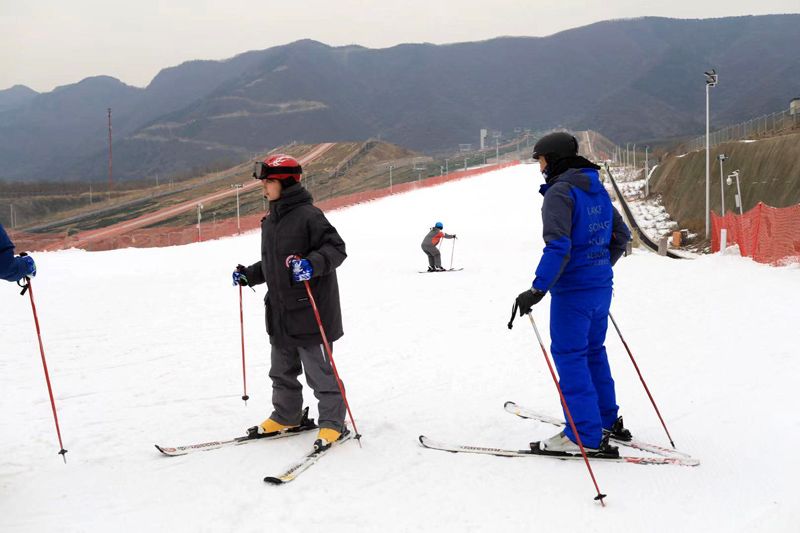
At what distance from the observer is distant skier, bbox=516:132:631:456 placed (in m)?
4.26

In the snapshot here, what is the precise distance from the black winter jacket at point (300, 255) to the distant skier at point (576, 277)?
4.59 ft

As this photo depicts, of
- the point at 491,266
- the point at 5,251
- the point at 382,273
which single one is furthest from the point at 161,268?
the point at 5,251

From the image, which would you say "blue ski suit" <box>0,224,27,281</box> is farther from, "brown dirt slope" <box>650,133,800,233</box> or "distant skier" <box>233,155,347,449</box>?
"brown dirt slope" <box>650,133,800,233</box>

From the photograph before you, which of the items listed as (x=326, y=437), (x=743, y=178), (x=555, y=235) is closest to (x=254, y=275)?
(x=326, y=437)

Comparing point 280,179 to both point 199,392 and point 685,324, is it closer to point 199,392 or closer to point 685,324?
point 199,392

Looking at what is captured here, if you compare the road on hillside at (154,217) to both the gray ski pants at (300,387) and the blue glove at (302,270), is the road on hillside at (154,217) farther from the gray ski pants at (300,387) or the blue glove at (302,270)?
the blue glove at (302,270)

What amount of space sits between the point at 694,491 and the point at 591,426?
0.71 metres

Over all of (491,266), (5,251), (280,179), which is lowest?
(491,266)

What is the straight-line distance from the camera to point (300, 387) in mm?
5094

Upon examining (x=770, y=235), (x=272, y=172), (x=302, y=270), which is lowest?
(x=770, y=235)

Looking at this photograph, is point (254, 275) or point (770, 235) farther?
point (770, 235)

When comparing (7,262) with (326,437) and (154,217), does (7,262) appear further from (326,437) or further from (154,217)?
(154,217)

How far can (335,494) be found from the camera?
402cm

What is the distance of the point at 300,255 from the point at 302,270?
0.27 meters
